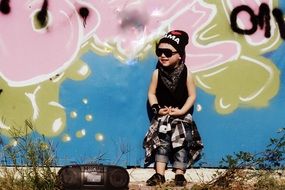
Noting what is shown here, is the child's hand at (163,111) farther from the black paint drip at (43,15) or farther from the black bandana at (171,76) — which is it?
the black paint drip at (43,15)

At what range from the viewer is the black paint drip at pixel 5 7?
22.4 ft

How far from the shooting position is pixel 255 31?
686 cm

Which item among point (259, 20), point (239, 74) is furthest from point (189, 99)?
point (259, 20)

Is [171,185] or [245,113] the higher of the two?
[245,113]

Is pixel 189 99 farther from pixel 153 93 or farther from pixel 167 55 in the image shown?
pixel 167 55

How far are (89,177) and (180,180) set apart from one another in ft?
3.70

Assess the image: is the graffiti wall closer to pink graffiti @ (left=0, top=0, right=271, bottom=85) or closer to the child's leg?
pink graffiti @ (left=0, top=0, right=271, bottom=85)

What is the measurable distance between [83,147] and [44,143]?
23.6 inches

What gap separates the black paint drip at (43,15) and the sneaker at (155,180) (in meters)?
2.11

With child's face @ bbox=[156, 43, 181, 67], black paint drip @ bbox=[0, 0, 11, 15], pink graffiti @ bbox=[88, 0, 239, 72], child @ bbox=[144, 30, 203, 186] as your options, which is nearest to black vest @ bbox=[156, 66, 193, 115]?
child @ bbox=[144, 30, 203, 186]

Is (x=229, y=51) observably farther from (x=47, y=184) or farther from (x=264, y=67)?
(x=47, y=184)

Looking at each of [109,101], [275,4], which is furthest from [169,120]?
[275,4]

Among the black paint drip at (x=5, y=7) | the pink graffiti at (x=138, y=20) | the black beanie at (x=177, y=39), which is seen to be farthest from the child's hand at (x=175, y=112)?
the black paint drip at (x=5, y=7)

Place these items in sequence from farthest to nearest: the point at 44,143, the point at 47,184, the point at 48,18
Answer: the point at 48,18 < the point at 44,143 < the point at 47,184
